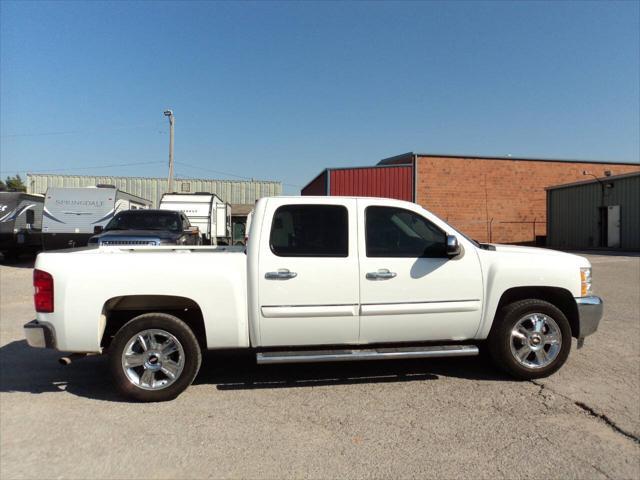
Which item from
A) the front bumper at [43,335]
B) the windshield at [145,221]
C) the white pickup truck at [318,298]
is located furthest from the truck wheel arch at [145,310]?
the windshield at [145,221]

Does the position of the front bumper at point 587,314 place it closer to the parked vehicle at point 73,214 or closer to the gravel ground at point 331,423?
the gravel ground at point 331,423

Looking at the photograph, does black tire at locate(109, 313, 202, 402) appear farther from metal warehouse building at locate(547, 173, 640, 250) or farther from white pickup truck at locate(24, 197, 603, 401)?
metal warehouse building at locate(547, 173, 640, 250)

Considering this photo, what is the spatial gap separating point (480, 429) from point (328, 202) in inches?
95.9

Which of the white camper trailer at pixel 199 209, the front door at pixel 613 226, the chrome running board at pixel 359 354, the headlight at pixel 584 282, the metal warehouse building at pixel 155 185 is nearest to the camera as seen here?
the chrome running board at pixel 359 354

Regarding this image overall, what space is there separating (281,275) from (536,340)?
2668 millimetres

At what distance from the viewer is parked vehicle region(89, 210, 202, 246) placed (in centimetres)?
1060

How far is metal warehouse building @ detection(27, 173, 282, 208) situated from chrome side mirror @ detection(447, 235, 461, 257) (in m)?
38.3

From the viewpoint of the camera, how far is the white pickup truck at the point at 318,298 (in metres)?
4.23

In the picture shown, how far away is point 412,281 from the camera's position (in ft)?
15.0

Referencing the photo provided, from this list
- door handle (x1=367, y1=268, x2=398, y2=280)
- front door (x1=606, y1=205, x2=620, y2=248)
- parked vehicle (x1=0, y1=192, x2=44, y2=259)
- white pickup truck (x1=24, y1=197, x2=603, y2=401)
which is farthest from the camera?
front door (x1=606, y1=205, x2=620, y2=248)

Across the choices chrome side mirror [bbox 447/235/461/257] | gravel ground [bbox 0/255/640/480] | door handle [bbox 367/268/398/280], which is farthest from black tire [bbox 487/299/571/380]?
door handle [bbox 367/268/398/280]

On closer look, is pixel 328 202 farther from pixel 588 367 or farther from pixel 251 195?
pixel 251 195

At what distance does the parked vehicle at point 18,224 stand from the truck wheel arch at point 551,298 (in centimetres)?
1906

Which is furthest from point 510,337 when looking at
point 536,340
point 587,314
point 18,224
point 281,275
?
A: point 18,224
